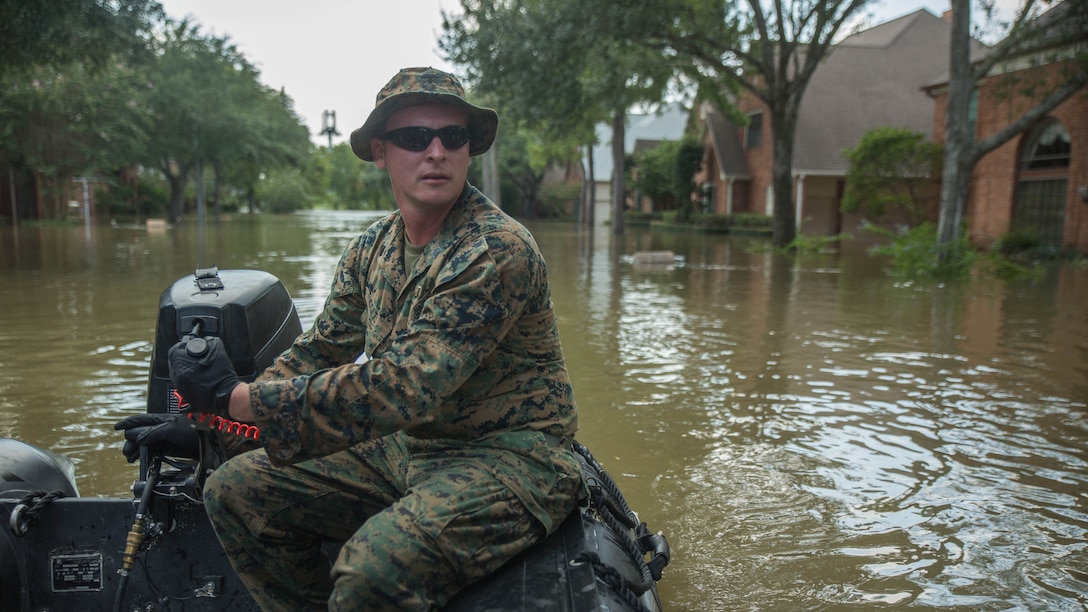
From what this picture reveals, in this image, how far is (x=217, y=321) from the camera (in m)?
3.02

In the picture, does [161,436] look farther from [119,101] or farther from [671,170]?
[671,170]

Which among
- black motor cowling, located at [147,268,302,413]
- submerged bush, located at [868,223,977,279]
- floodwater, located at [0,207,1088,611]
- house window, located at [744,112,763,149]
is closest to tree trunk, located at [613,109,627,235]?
house window, located at [744,112,763,149]

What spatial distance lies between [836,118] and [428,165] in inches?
1297

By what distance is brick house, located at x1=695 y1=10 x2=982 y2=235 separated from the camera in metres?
32.0

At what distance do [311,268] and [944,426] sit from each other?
12704mm

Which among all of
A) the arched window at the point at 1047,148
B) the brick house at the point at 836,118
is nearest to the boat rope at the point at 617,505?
the arched window at the point at 1047,148

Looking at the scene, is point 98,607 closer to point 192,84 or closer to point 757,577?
point 757,577

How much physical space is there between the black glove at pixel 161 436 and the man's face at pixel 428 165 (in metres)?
0.99

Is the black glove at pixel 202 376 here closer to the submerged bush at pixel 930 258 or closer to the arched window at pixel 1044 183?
the submerged bush at pixel 930 258

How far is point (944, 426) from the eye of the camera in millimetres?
5859

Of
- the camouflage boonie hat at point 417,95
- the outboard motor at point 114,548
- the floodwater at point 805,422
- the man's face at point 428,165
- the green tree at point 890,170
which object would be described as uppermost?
the green tree at point 890,170

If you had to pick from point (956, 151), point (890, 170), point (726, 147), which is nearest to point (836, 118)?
point (726, 147)

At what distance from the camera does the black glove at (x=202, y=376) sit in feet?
6.66

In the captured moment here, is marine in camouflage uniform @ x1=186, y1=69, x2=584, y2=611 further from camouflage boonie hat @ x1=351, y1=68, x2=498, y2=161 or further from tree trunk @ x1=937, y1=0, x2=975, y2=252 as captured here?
tree trunk @ x1=937, y1=0, x2=975, y2=252
